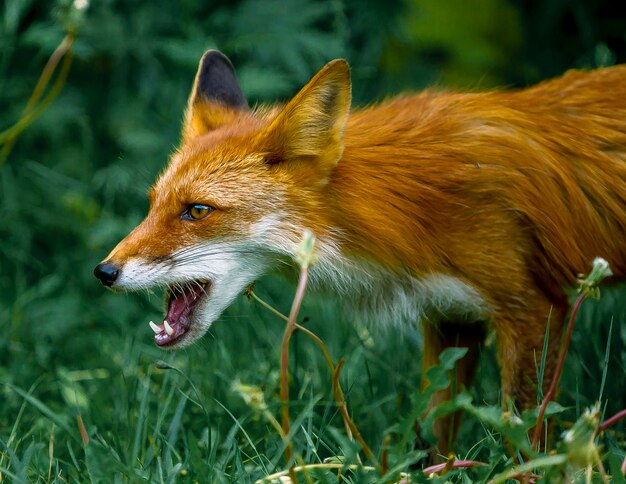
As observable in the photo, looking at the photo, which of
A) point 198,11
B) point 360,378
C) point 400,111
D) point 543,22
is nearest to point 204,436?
point 360,378

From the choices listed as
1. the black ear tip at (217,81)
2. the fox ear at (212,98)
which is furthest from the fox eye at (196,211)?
the black ear tip at (217,81)

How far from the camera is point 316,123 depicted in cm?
423

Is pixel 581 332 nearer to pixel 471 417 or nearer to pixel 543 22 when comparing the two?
pixel 471 417

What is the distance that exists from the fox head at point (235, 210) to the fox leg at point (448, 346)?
953 mm

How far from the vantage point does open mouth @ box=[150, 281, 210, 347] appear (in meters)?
4.24

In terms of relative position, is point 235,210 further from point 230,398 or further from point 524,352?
point 524,352

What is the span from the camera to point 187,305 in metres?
4.30

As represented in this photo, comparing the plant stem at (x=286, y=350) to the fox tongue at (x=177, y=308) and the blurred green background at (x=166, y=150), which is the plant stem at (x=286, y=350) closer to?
the fox tongue at (x=177, y=308)

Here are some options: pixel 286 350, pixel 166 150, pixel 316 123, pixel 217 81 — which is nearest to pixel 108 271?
pixel 316 123

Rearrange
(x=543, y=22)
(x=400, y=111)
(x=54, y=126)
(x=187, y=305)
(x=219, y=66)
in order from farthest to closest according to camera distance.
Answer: (x=543, y=22) < (x=54, y=126) < (x=219, y=66) < (x=400, y=111) < (x=187, y=305)

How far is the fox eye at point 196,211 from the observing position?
4234 millimetres

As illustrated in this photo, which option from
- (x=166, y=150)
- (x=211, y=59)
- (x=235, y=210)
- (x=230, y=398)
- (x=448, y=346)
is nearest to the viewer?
(x=235, y=210)

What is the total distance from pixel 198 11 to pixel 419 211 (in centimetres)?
412

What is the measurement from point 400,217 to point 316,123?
57 cm
